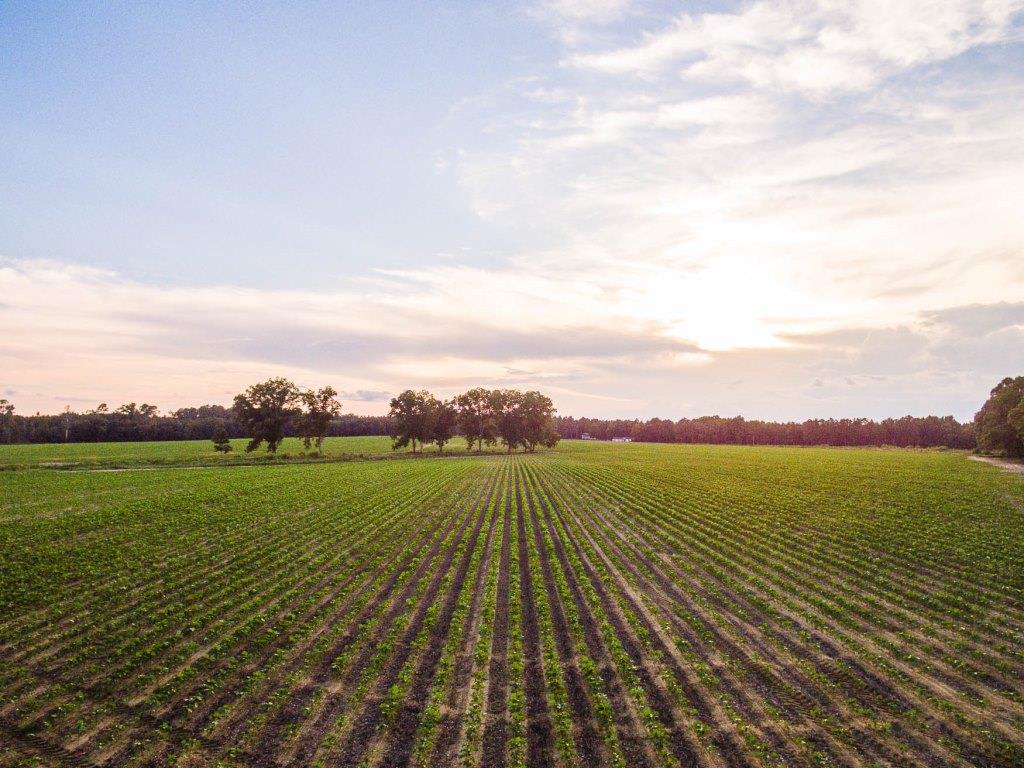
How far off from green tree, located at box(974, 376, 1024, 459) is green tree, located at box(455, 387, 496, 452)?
95.6 meters

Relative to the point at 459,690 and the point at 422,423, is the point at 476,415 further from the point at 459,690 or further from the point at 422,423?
the point at 459,690

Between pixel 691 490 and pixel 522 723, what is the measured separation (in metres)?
45.3

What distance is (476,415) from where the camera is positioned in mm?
126625

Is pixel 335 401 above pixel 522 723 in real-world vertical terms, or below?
above

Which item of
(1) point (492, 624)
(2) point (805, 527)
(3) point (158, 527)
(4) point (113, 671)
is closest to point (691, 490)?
(2) point (805, 527)

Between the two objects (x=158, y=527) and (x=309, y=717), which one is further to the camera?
(x=158, y=527)

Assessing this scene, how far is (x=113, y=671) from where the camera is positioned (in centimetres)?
1420

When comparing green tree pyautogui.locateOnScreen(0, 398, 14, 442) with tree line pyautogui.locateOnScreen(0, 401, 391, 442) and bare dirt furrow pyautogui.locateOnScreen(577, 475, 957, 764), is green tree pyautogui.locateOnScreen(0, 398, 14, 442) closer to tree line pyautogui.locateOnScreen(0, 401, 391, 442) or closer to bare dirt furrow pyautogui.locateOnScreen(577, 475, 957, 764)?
tree line pyautogui.locateOnScreen(0, 401, 391, 442)

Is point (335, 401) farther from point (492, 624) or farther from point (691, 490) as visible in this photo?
point (492, 624)

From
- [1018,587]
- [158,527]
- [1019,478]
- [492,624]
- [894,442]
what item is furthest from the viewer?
[894,442]

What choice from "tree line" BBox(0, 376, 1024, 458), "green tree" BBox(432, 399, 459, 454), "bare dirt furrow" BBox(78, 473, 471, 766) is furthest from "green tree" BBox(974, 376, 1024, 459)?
"bare dirt furrow" BBox(78, 473, 471, 766)

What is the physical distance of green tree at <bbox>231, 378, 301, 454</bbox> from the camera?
102 metres

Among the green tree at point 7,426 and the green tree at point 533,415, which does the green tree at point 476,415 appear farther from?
the green tree at point 7,426

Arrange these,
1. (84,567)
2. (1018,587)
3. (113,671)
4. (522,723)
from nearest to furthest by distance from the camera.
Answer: (522,723), (113,671), (1018,587), (84,567)
